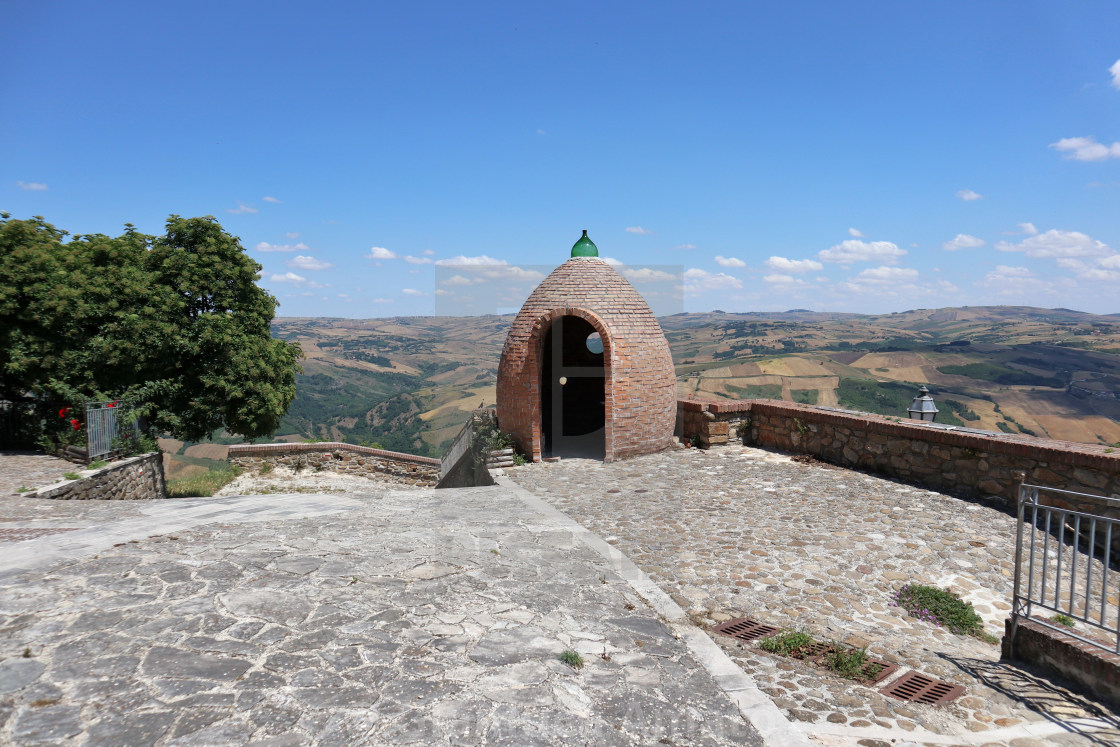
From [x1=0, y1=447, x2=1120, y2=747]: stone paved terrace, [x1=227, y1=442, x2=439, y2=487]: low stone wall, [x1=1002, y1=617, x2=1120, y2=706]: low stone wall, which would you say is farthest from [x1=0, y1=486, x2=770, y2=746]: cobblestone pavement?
[x1=227, y1=442, x2=439, y2=487]: low stone wall

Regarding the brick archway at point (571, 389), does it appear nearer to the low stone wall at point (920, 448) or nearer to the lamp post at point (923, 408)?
the low stone wall at point (920, 448)

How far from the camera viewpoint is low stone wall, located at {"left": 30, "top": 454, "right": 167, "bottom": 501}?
897 cm

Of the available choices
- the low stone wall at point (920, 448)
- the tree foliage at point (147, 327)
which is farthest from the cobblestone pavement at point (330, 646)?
the tree foliage at point (147, 327)

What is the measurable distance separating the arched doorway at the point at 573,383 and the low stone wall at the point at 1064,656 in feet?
29.9

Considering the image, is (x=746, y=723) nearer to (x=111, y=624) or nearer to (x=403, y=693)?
(x=403, y=693)

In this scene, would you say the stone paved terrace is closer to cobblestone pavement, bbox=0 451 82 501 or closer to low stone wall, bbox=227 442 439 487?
cobblestone pavement, bbox=0 451 82 501

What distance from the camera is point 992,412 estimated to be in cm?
4712

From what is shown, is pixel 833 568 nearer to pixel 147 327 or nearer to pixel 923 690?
pixel 923 690

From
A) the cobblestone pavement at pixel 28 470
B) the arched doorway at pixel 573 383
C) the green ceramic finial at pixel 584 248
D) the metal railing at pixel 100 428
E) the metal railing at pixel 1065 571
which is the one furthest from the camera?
the arched doorway at pixel 573 383

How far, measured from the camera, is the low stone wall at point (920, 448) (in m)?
A: 6.85

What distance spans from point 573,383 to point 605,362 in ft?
12.5

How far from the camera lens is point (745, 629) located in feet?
15.0

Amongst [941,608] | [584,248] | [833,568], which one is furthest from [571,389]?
[941,608]

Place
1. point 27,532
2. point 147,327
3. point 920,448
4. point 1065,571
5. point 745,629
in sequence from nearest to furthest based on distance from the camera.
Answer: point 745,629
point 27,532
point 1065,571
point 920,448
point 147,327
